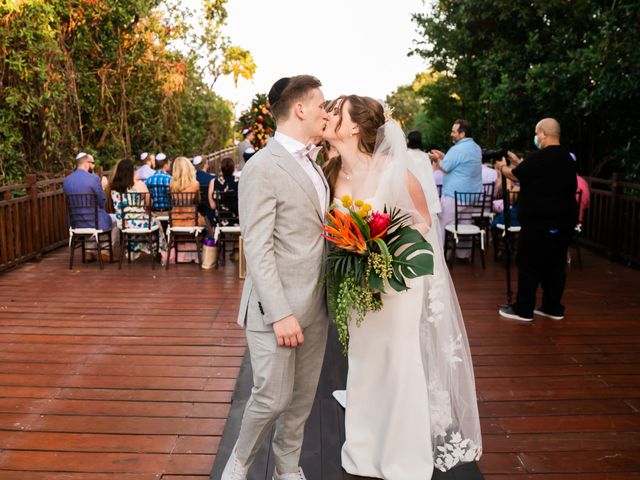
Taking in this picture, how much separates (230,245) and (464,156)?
13.4ft

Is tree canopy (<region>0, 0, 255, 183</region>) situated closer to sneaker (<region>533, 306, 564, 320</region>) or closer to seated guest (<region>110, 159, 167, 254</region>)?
seated guest (<region>110, 159, 167, 254</region>)

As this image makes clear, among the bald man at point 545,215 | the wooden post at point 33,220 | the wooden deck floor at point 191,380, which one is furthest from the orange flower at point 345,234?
the wooden post at point 33,220

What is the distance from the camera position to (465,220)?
27.9 ft

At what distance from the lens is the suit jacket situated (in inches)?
105

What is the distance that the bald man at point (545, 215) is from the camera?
570 centimetres

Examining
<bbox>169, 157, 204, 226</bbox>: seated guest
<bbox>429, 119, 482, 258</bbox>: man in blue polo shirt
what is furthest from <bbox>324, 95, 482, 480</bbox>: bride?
<bbox>169, 157, 204, 226</bbox>: seated guest

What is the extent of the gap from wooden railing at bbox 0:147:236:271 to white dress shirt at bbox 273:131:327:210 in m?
6.33

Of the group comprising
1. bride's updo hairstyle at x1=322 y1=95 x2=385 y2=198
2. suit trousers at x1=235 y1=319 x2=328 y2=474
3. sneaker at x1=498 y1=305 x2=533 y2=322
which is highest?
bride's updo hairstyle at x1=322 y1=95 x2=385 y2=198

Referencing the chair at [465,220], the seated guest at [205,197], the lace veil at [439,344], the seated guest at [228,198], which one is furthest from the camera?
the seated guest at [205,197]

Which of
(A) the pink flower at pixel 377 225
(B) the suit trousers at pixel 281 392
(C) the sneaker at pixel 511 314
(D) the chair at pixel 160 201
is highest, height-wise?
(A) the pink flower at pixel 377 225

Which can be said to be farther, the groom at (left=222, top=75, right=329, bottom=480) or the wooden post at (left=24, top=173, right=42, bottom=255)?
the wooden post at (left=24, top=173, right=42, bottom=255)

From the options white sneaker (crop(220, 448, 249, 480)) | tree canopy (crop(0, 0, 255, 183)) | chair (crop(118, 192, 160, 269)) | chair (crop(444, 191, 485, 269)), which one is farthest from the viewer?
tree canopy (crop(0, 0, 255, 183))

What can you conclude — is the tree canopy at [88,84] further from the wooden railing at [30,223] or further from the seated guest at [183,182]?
the seated guest at [183,182]

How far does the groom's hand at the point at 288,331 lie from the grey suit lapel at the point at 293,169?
1.52ft
